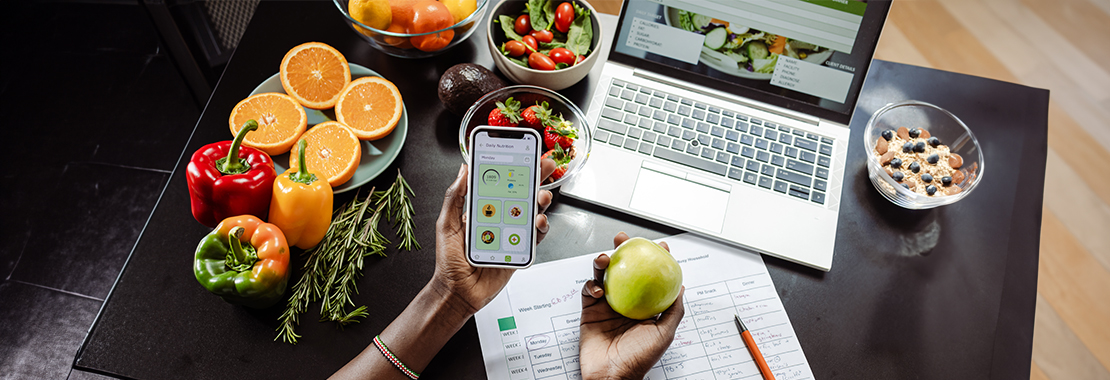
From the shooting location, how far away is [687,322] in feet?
3.37

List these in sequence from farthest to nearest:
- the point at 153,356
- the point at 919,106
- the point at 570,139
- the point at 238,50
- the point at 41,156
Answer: the point at 41,156, the point at 238,50, the point at 919,106, the point at 570,139, the point at 153,356

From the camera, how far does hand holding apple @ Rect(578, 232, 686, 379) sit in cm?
90

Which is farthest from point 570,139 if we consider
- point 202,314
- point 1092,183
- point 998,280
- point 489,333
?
point 1092,183

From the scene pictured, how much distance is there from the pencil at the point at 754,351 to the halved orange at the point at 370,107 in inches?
32.8

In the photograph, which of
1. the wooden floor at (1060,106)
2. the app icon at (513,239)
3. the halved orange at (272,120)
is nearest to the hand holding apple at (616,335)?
the app icon at (513,239)

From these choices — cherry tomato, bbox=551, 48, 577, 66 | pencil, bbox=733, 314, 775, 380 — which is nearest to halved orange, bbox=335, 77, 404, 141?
cherry tomato, bbox=551, 48, 577, 66

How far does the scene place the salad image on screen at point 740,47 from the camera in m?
1.12

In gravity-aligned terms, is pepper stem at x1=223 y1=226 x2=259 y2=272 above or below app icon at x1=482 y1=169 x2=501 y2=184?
below

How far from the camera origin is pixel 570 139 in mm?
1091

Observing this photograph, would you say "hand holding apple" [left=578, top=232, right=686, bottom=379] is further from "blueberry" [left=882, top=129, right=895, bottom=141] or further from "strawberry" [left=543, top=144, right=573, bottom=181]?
"blueberry" [left=882, top=129, right=895, bottom=141]

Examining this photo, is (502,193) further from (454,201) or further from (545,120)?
(545,120)

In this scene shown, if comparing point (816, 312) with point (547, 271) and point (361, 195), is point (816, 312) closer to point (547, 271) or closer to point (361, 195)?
point (547, 271)

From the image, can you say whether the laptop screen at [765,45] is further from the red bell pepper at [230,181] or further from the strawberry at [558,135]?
the red bell pepper at [230,181]

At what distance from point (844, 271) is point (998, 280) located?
337 mm
